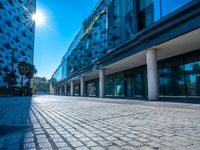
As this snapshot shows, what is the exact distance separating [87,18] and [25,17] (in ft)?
155

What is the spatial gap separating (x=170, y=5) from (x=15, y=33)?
225ft

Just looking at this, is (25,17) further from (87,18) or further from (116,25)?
(116,25)

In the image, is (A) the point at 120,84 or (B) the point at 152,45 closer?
(B) the point at 152,45

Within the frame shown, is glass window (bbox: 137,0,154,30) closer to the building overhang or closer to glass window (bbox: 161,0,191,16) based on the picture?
the building overhang

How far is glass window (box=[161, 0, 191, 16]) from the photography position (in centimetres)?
1169

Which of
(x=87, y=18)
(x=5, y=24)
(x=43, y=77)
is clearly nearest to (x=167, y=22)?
(x=87, y=18)

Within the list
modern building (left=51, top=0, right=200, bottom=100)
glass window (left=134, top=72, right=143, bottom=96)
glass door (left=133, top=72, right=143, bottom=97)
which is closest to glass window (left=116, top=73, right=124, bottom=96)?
modern building (left=51, top=0, right=200, bottom=100)

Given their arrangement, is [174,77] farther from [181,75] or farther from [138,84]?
[138,84]

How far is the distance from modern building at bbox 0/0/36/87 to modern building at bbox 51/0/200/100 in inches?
1645

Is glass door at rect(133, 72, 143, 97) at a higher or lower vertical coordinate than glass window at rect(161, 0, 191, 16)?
lower

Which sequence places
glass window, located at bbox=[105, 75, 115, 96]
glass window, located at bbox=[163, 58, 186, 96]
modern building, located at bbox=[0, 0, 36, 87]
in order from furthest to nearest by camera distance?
1. modern building, located at bbox=[0, 0, 36, 87]
2. glass window, located at bbox=[105, 75, 115, 96]
3. glass window, located at bbox=[163, 58, 186, 96]

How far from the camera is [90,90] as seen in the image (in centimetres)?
4434

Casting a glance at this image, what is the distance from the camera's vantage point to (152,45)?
46.9ft

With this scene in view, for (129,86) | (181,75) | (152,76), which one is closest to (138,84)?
(129,86)
